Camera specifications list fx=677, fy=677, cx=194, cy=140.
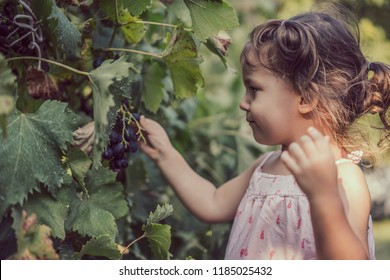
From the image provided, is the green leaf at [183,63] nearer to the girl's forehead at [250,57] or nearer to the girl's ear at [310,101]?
the girl's forehead at [250,57]

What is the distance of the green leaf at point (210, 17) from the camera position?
5.87 ft

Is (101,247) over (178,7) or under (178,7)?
under

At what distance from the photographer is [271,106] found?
185 centimetres

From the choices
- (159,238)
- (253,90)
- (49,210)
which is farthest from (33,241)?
(253,90)

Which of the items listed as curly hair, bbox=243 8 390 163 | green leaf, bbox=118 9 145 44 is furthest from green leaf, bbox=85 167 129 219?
curly hair, bbox=243 8 390 163

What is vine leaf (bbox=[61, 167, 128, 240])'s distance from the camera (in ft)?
5.44

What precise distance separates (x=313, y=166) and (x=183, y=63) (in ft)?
2.09

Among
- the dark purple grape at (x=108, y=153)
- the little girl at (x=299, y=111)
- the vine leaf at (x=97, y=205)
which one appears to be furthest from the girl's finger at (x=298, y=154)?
the dark purple grape at (x=108, y=153)

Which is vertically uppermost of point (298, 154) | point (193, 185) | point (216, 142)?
point (298, 154)

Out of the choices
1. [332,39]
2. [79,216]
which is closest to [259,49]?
[332,39]

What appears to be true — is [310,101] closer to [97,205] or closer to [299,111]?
[299,111]

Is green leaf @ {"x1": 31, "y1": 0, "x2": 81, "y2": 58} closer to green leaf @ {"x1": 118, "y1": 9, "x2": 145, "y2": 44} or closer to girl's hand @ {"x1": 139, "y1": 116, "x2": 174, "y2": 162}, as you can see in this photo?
green leaf @ {"x1": 118, "y1": 9, "x2": 145, "y2": 44}

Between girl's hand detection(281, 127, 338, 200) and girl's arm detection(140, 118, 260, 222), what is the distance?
2.16 feet
